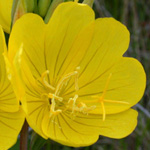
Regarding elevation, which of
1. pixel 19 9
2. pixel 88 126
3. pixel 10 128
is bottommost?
pixel 88 126

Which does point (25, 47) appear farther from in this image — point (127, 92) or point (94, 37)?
point (127, 92)

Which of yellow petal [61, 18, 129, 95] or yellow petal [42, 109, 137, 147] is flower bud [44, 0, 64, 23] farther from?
yellow petal [42, 109, 137, 147]

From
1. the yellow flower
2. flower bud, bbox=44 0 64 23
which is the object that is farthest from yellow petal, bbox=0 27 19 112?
flower bud, bbox=44 0 64 23

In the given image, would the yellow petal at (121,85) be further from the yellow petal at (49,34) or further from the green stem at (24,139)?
the green stem at (24,139)

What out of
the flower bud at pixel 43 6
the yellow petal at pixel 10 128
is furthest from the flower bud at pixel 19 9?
the yellow petal at pixel 10 128

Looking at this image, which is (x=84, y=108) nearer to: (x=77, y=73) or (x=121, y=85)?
(x=77, y=73)

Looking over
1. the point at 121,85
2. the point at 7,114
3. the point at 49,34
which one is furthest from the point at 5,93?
the point at 121,85

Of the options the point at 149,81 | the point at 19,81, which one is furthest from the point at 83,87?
the point at 149,81

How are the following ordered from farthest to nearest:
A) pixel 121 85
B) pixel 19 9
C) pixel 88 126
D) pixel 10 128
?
pixel 121 85 < pixel 88 126 < pixel 19 9 < pixel 10 128
